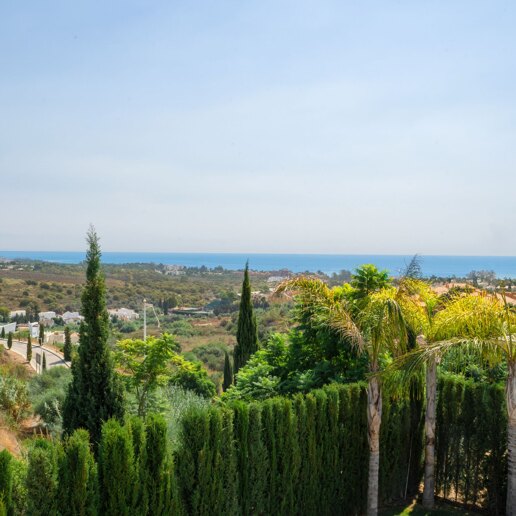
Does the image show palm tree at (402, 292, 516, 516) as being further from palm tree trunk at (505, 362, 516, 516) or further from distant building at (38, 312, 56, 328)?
distant building at (38, 312, 56, 328)

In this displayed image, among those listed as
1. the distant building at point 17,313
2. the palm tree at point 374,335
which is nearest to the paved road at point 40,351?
the distant building at point 17,313

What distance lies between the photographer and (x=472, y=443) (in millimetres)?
7734

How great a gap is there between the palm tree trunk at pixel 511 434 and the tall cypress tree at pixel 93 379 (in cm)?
598

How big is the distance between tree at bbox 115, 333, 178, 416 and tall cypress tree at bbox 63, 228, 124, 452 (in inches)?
89.9

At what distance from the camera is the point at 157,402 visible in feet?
37.3

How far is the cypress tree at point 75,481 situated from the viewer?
4.06 metres

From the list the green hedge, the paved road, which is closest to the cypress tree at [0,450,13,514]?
the green hedge

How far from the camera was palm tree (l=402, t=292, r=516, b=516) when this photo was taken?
6.19 meters

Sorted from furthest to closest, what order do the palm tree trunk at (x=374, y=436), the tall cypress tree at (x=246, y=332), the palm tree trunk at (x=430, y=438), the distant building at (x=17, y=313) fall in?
the distant building at (x=17, y=313)
the tall cypress tree at (x=246, y=332)
the palm tree trunk at (x=430, y=438)
the palm tree trunk at (x=374, y=436)

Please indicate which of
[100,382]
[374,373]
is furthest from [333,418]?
[100,382]

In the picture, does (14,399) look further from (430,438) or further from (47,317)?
(47,317)

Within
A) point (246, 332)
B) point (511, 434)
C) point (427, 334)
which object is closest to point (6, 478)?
point (427, 334)

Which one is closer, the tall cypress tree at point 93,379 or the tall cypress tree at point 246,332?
the tall cypress tree at point 93,379

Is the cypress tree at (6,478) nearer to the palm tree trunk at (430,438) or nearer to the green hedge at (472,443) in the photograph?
the palm tree trunk at (430,438)
